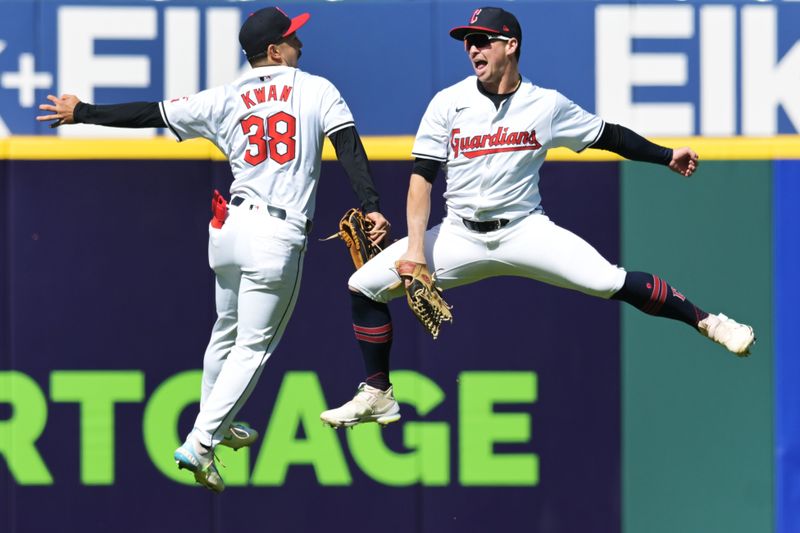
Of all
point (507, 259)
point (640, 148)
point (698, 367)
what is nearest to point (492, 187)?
point (507, 259)

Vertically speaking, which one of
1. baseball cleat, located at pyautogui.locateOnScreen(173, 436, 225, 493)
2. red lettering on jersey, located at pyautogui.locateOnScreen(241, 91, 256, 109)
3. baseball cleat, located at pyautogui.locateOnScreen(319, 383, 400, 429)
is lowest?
baseball cleat, located at pyautogui.locateOnScreen(173, 436, 225, 493)

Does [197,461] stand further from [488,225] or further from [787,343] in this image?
[787,343]

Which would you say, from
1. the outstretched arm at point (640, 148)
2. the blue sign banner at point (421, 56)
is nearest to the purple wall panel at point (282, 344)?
the blue sign banner at point (421, 56)

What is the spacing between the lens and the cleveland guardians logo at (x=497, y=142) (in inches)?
234

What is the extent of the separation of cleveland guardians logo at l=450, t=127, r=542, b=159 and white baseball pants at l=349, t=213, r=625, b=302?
0.95ft

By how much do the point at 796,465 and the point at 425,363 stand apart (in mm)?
1903

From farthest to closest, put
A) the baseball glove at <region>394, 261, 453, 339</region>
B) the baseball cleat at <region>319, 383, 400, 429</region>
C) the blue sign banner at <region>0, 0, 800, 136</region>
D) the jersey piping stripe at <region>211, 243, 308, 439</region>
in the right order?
the blue sign banner at <region>0, 0, 800, 136</region>
the jersey piping stripe at <region>211, 243, 308, 439</region>
the baseball cleat at <region>319, 383, 400, 429</region>
the baseball glove at <region>394, 261, 453, 339</region>

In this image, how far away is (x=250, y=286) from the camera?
5.97m

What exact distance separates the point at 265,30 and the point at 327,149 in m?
1.05

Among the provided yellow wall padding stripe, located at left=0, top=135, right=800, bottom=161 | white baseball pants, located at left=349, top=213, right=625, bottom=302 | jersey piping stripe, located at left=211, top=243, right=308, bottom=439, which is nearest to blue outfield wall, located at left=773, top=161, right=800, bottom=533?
yellow wall padding stripe, located at left=0, top=135, right=800, bottom=161

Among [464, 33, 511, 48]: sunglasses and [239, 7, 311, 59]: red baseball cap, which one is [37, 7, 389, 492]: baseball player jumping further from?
[464, 33, 511, 48]: sunglasses

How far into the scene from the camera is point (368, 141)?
274 inches

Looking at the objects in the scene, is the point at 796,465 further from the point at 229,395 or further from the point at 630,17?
the point at 229,395

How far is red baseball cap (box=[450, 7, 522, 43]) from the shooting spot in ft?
19.2
